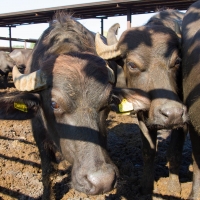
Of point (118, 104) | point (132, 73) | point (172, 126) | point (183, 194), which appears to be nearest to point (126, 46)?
point (132, 73)

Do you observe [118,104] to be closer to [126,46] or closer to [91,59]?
[91,59]

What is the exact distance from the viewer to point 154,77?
3.29m

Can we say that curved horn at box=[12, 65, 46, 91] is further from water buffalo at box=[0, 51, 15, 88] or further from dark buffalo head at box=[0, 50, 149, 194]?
water buffalo at box=[0, 51, 15, 88]

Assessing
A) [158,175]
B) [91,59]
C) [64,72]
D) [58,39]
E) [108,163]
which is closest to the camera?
[108,163]

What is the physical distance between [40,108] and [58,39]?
1008 millimetres

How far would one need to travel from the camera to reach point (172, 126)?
3002mm

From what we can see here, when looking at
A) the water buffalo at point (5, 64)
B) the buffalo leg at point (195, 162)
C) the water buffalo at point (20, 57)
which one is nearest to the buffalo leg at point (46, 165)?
the buffalo leg at point (195, 162)

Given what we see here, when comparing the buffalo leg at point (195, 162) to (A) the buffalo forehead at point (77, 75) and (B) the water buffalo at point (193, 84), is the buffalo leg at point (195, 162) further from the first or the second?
(A) the buffalo forehead at point (77, 75)

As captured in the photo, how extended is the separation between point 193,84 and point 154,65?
512mm

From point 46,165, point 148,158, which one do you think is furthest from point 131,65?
point 46,165

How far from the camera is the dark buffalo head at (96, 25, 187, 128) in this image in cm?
302

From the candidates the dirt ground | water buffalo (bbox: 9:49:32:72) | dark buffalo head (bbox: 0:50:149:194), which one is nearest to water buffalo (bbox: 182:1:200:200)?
the dirt ground

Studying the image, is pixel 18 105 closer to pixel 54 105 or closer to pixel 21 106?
pixel 21 106

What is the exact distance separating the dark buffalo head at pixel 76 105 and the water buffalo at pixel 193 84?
42.6 inches
